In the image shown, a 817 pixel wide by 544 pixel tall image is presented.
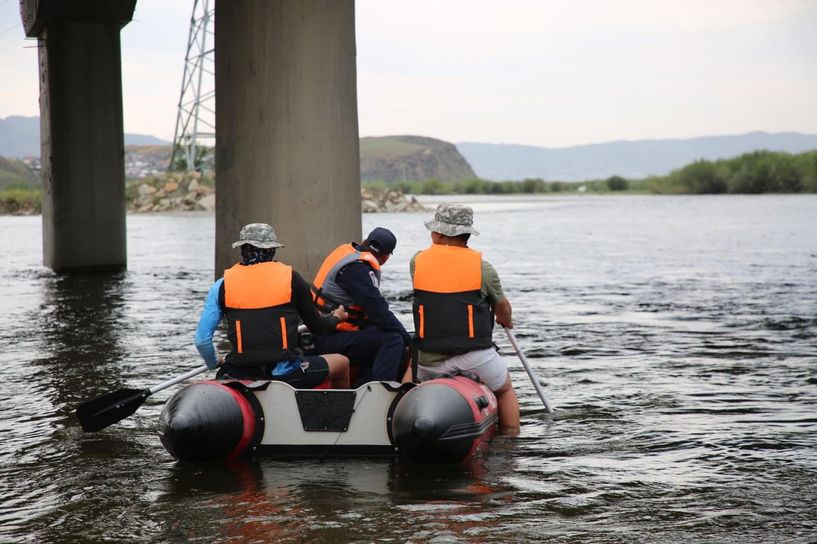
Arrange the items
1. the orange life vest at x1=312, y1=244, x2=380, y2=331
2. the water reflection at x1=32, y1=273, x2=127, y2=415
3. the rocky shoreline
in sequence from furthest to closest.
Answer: the rocky shoreline, the water reflection at x1=32, y1=273, x2=127, y2=415, the orange life vest at x1=312, y1=244, x2=380, y2=331

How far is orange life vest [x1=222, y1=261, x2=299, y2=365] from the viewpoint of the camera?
340 inches

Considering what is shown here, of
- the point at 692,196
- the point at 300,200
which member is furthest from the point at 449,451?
the point at 692,196

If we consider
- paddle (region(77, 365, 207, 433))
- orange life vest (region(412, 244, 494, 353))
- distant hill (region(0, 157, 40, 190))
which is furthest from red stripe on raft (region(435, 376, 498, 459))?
distant hill (region(0, 157, 40, 190))

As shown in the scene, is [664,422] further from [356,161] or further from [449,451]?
[356,161]

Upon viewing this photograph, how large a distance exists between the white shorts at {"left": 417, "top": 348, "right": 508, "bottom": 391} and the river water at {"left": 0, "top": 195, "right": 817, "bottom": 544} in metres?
0.54

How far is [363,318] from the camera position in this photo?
32.1 ft

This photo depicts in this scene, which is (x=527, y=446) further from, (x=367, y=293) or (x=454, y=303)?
(x=367, y=293)

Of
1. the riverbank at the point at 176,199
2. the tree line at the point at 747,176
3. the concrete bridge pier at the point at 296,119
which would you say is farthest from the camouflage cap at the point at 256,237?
the tree line at the point at 747,176

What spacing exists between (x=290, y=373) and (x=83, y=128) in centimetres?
1956

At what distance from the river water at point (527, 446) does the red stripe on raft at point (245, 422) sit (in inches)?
4.9

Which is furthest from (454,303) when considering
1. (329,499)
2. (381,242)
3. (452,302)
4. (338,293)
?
(329,499)

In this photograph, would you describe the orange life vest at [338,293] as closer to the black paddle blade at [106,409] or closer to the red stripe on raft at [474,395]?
the red stripe on raft at [474,395]

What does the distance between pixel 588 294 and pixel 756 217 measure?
109ft

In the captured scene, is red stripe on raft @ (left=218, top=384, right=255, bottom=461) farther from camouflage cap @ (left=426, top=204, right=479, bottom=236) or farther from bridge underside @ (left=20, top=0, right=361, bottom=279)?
bridge underside @ (left=20, top=0, right=361, bottom=279)
